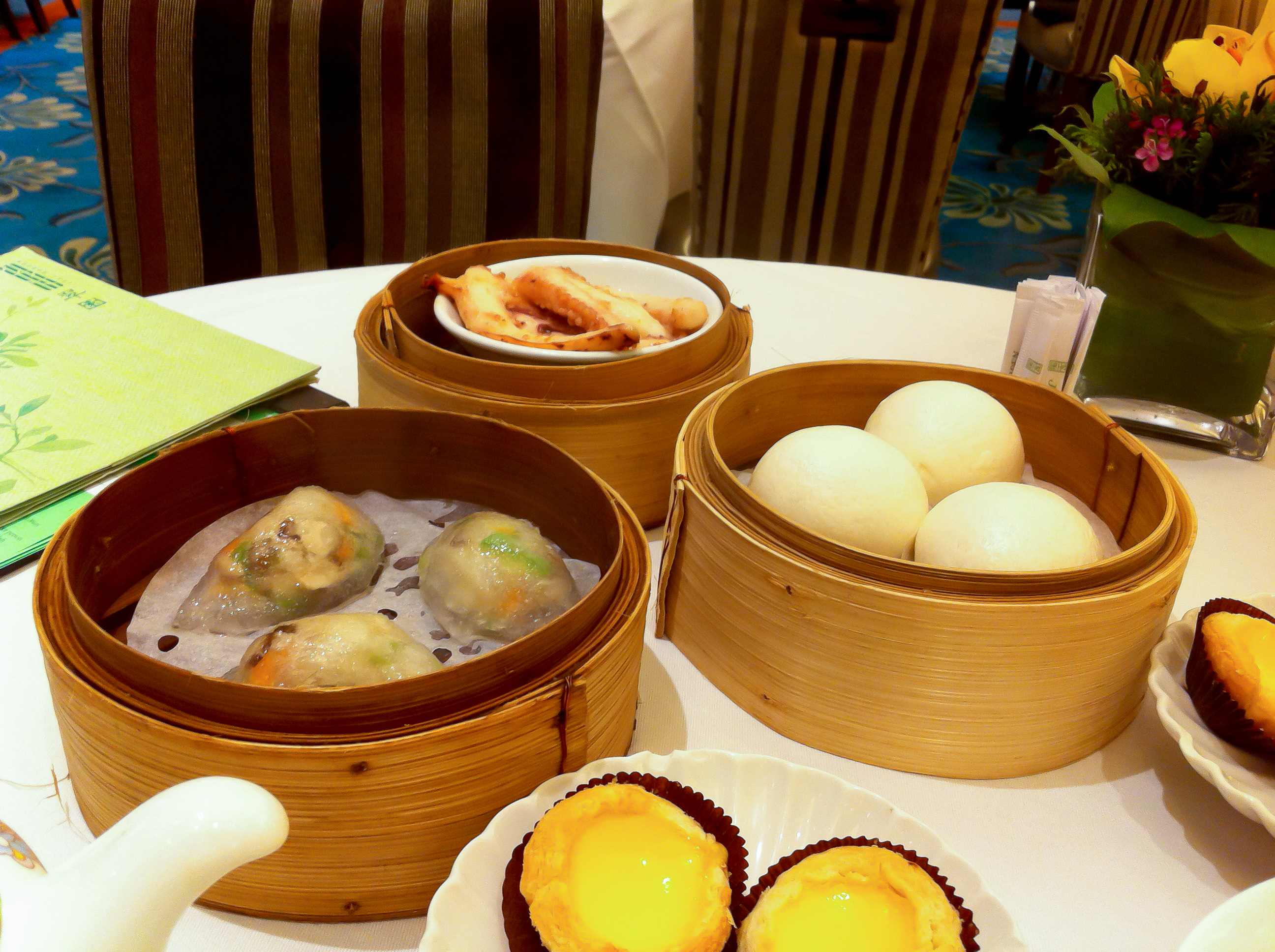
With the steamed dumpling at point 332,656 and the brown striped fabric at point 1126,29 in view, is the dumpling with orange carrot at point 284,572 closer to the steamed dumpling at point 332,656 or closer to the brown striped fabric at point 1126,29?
the steamed dumpling at point 332,656

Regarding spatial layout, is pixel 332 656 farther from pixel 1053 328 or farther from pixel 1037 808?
pixel 1053 328

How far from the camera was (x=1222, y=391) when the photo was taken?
1057 mm

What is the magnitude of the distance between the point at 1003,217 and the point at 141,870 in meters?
3.72

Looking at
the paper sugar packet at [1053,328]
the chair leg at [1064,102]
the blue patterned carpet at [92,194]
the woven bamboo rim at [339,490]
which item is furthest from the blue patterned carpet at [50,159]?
the chair leg at [1064,102]

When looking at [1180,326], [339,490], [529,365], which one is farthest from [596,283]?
[1180,326]

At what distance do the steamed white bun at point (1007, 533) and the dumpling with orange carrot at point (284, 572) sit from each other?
0.44 metres

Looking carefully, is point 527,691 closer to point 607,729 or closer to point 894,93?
point 607,729

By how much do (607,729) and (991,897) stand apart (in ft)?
0.82

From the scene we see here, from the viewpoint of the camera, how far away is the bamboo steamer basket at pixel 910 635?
66cm

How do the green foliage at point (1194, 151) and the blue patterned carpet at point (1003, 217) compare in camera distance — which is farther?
the blue patterned carpet at point (1003, 217)

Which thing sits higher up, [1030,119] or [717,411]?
[717,411]

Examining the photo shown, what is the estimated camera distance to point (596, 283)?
112 cm

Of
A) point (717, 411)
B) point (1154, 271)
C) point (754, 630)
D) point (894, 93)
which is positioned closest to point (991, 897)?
point (754, 630)

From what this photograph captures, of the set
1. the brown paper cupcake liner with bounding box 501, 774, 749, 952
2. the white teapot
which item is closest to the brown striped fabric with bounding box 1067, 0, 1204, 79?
the brown paper cupcake liner with bounding box 501, 774, 749, 952
